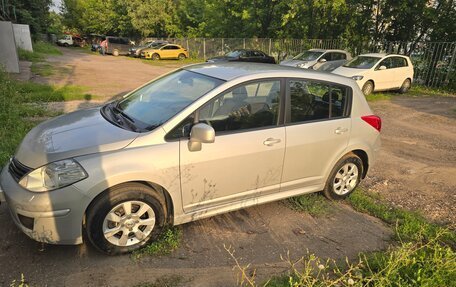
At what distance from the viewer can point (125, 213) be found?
3113 millimetres

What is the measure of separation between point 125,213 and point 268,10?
85.6 ft

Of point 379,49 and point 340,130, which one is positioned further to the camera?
point 379,49

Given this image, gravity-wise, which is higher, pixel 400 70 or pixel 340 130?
pixel 340 130

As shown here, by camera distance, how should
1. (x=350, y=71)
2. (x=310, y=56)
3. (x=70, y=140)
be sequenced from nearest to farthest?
(x=70, y=140)
(x=350, y=71)
(x=310, y=56)

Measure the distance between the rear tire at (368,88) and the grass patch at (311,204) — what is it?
992cm

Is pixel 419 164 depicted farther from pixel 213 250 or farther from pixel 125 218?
pixel 125 218

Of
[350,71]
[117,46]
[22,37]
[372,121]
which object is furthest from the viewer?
[117,46]

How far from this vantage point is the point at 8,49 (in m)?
14.4

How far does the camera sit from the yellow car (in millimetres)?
30438

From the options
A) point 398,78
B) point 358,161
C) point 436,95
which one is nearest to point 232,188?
point 358,161

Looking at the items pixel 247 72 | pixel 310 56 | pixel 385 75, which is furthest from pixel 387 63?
pixel 247 72

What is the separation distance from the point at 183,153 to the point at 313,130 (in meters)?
1.62

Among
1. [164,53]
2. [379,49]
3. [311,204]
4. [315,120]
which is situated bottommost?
[164,53]

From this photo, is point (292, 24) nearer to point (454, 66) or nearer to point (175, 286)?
point (454, 66)
